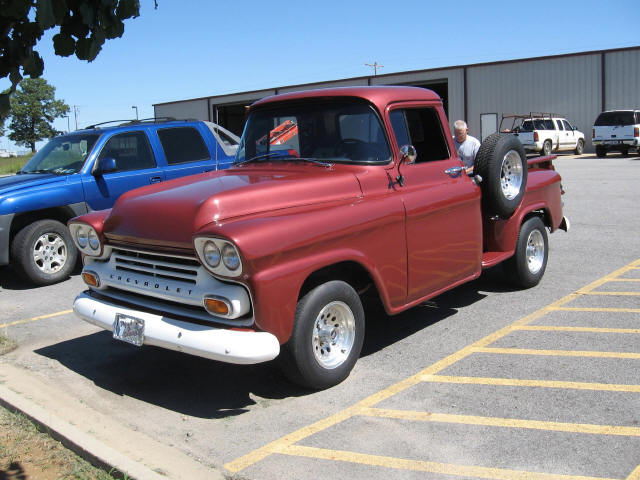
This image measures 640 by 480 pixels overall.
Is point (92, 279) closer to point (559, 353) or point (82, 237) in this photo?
point (82, 237)

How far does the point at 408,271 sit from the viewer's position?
16.4 feet

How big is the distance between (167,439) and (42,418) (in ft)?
2.82

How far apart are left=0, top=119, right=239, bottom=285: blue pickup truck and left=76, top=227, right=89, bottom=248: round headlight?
2.99 m

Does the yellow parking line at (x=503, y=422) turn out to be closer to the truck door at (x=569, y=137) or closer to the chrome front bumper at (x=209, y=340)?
the chrome front bumper at (x=209, y=340)

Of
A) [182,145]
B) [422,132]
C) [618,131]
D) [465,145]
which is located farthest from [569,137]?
[422,132]

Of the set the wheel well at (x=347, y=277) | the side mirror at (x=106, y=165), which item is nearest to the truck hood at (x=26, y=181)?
the side mirror at (x=106, y=165)

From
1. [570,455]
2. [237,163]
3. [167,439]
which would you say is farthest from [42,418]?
[570,455]

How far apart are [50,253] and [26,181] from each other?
3.08 feet

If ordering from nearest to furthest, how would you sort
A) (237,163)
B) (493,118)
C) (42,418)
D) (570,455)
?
(570,455), (42,418), (237,163), (493,118)

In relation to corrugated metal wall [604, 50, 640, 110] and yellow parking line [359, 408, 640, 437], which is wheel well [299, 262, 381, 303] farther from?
corrugated metal wall [604, 50, 640, 110]

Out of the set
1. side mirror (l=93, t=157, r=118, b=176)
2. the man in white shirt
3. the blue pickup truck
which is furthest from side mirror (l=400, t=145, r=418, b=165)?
side mirror (l=93, t=157, r=118, b=176)

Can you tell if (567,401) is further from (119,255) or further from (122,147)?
(122,147)

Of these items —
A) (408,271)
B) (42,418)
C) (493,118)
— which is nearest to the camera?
(42,418)

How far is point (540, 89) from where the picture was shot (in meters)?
34.8
